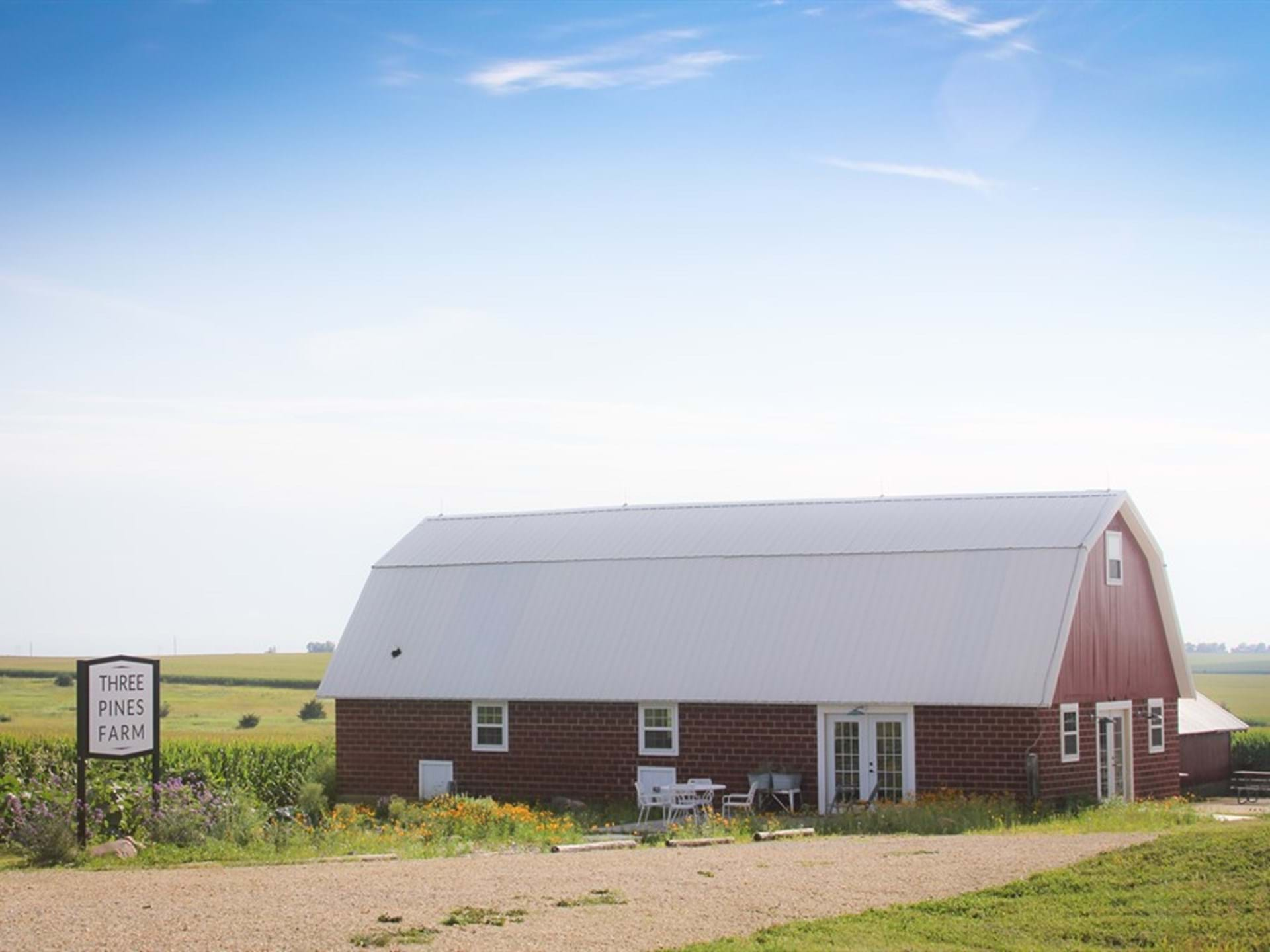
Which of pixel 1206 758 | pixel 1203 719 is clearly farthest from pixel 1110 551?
pixel 1203 719

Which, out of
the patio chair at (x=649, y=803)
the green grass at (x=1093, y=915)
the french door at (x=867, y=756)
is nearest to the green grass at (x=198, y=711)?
the patio chair at (x=649, y=803)

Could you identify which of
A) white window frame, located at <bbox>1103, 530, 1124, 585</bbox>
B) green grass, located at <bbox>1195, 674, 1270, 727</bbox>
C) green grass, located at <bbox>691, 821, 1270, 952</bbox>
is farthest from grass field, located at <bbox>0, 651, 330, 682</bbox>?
green grass, located at <bbox>691, 821, 1270, 952</bbox>

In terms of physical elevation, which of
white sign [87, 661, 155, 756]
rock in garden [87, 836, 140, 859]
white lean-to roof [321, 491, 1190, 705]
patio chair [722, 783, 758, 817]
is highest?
white lean-to roof [321, 491, 1190, 705]

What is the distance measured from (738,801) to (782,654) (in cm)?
309

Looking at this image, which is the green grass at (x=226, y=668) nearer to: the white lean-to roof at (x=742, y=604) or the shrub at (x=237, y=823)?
the white lean-to roof at (x=742, y=604)

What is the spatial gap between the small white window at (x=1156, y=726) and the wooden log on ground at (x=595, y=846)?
601 inches

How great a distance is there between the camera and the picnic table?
4238 centimetres

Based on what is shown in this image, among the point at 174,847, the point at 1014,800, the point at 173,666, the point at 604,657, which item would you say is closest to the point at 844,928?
the point at 174,847

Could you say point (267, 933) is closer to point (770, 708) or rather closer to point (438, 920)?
point (438, 920)

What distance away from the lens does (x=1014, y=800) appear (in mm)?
31156

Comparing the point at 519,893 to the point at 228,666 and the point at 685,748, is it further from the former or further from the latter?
the point at 228,666

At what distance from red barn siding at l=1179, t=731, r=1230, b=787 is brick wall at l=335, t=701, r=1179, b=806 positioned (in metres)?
5.49

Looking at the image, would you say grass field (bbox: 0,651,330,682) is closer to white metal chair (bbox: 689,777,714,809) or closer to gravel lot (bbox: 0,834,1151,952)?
white metal chair (bbox: 689,777,714,809)

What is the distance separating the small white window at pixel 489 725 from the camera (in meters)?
37.0
